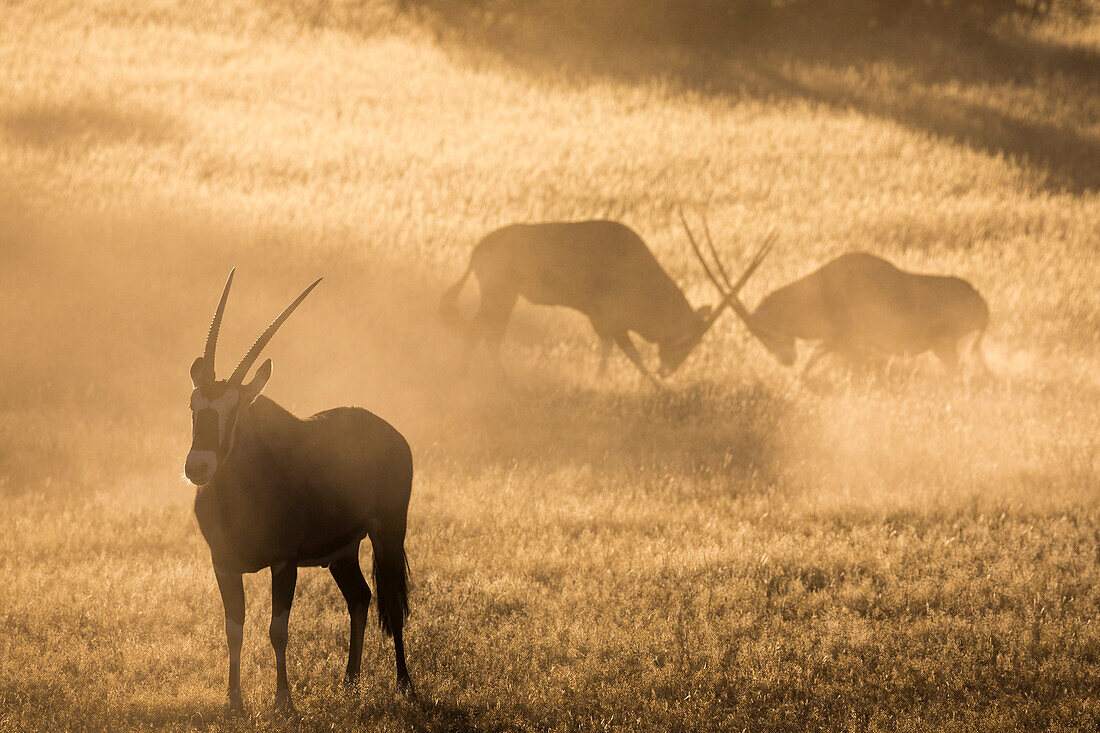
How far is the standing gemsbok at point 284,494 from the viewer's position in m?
5.63

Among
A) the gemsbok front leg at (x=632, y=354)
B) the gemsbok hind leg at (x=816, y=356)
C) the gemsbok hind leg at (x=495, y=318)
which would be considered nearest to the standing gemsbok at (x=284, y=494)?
the gemsbok hind leg at (x=495, y=318)

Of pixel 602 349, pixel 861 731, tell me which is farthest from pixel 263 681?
pixel 602 349

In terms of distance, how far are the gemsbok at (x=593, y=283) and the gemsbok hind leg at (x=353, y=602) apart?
804 centimetres

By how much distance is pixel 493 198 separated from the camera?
77.0 feet

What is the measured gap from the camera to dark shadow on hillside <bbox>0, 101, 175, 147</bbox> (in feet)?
78.7

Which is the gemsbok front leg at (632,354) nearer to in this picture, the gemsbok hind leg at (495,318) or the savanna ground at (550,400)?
the savanna ground at (550,400)

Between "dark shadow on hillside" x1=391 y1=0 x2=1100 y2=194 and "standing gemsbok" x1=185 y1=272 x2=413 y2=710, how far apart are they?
1003 inches

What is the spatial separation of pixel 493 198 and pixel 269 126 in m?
7.57

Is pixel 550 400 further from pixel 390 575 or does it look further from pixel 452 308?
pixel 390 575

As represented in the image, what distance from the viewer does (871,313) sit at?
15414mm

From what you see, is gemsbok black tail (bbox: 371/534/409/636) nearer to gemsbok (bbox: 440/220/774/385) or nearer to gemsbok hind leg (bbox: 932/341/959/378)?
gemsbok (bbox: 440/220/774/385)

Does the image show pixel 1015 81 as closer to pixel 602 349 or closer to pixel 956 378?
pixel 956 378

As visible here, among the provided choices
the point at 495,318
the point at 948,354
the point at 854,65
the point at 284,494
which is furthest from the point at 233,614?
the point at 854,65

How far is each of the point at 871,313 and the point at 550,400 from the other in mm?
4989
